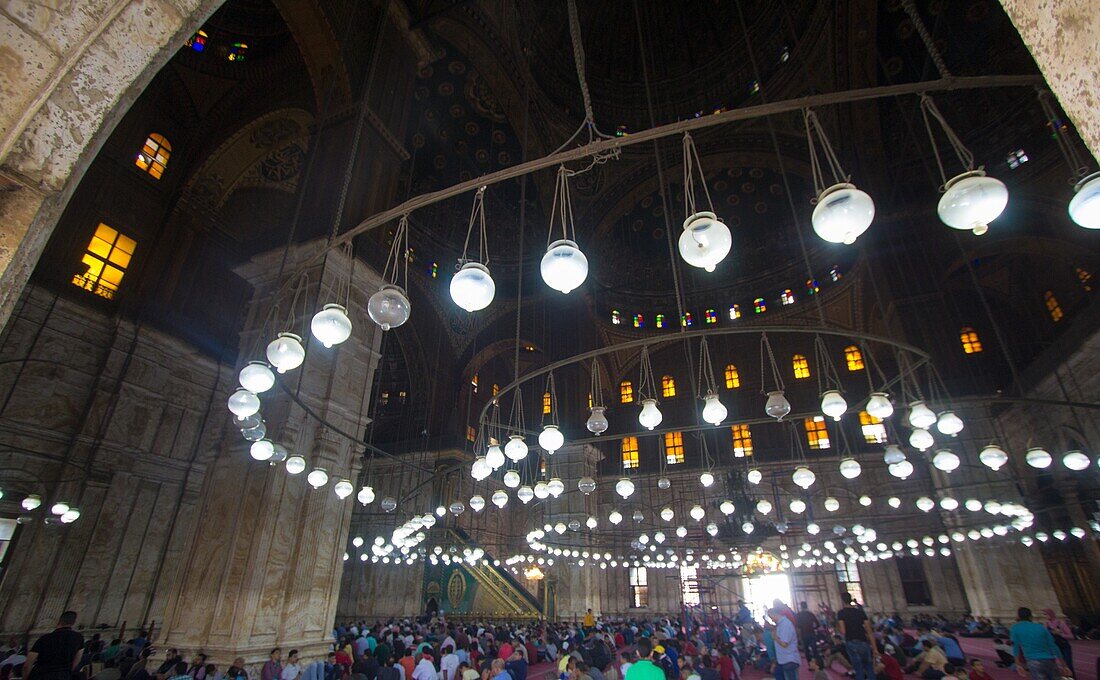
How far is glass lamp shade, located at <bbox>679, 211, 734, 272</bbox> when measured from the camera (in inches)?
108

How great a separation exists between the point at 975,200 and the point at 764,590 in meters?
23.9

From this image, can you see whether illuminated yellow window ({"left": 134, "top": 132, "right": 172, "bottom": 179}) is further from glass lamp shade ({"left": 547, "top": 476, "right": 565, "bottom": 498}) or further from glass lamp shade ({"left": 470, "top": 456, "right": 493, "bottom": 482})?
glass lamp shade ({"left": 547, "top": 476, "right": 565, "bottom": 498})

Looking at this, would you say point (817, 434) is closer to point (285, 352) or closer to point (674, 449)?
point (674, 449)

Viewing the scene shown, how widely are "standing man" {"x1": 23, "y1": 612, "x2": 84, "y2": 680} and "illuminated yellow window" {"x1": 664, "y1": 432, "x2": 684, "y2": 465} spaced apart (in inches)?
843

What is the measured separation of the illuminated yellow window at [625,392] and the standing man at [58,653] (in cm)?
2215

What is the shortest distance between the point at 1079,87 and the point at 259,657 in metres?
8.21

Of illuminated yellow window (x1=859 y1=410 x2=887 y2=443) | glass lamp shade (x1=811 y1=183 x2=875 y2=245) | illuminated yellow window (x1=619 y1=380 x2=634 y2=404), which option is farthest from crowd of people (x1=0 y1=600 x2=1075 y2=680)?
illuminated yellow window (x1=619 y1=380 x2=634 y2=404)

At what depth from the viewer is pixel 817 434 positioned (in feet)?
71.9

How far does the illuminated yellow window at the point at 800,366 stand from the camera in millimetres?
23031

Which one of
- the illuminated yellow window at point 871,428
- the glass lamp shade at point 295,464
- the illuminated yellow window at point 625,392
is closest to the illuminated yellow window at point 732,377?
the illuminated yellow window at point 625,392

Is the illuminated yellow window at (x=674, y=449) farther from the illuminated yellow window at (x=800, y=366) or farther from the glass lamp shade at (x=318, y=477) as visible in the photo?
the glass lamp shade at (x=318, y=477)

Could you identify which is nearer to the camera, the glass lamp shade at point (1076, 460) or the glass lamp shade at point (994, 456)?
the glass lamp shade at point (994, 456)

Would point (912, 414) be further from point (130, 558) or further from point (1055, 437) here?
point (130, 558)

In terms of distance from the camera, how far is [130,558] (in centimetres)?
1022
